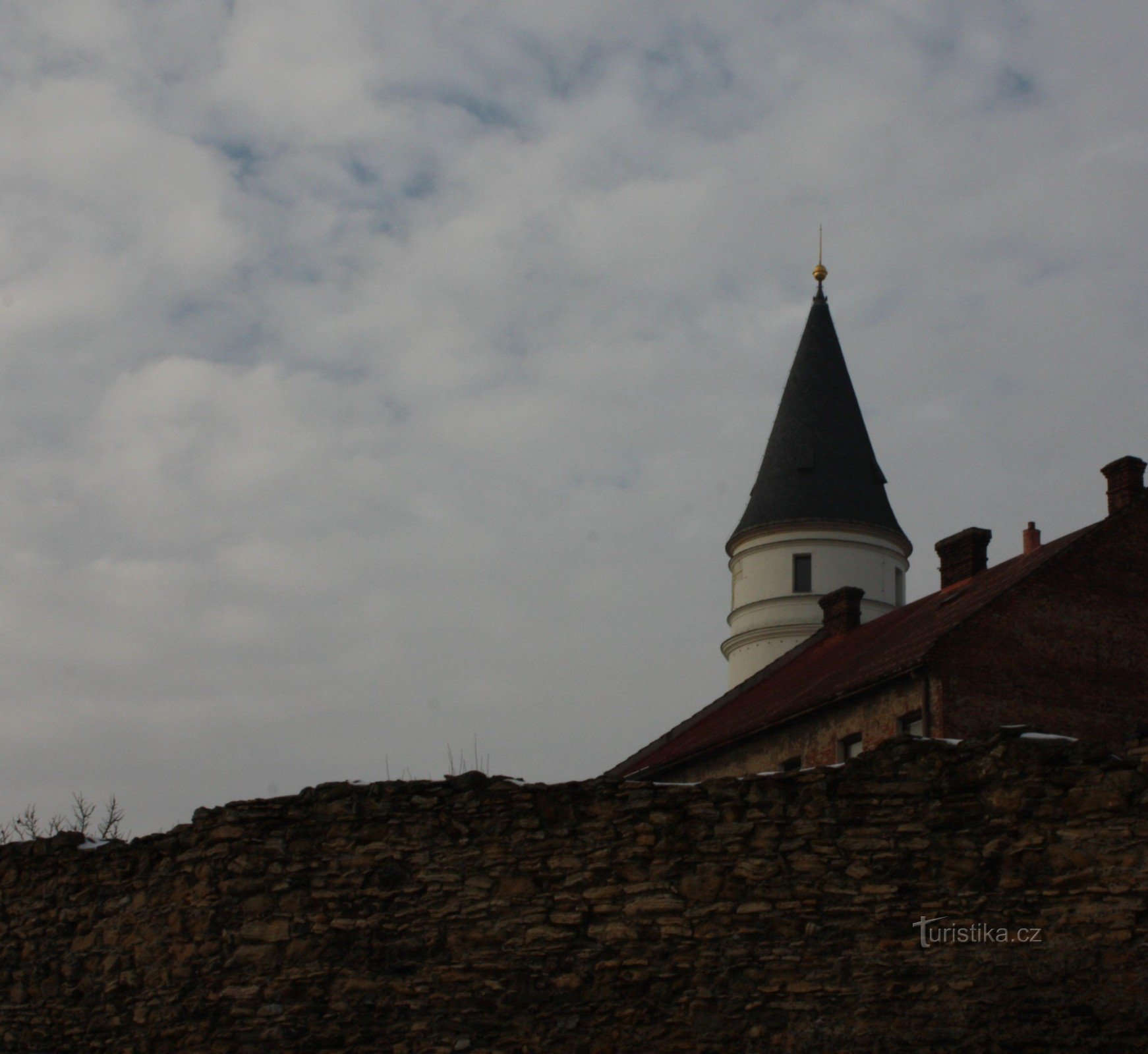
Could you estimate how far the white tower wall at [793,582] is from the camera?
4062 cm

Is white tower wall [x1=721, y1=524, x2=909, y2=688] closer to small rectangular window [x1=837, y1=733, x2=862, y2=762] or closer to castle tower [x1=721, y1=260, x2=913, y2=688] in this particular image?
castle tower [x1=721, y1=260, x2=913, y2=688]

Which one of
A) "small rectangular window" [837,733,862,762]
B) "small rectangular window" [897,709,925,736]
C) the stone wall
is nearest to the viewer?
the stone wall

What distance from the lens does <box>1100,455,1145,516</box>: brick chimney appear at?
2455 centimetres

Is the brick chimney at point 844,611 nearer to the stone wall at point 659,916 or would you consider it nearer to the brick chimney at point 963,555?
the brick chimney at point 963,555

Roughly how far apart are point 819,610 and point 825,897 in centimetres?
3127

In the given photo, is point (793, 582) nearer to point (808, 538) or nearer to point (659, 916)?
point (808, 538)

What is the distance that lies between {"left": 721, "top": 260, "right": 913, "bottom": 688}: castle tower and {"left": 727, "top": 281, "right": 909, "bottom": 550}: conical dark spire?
4cm

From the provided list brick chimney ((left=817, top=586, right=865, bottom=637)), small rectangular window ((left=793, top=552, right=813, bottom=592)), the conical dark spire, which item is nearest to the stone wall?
brick chimney ((left=817, top=586, right=865, bottom=637))

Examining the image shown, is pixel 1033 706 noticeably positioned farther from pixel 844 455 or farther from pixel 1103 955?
pixel 844 455

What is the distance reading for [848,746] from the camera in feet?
75.3

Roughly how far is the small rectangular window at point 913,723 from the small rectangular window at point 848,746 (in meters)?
0.83

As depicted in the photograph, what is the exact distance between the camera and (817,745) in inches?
913

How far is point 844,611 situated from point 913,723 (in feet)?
25.7

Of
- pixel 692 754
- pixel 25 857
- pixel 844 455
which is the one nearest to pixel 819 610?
pixel 844 455
